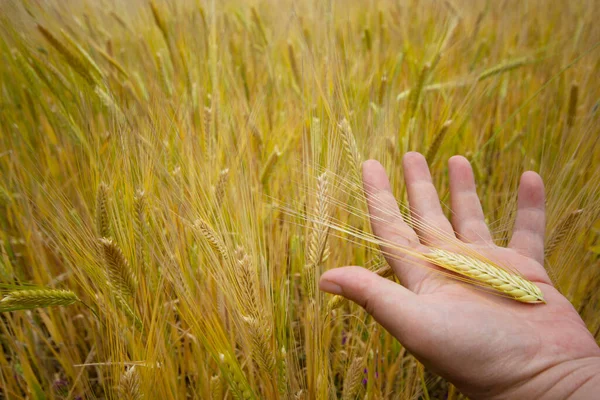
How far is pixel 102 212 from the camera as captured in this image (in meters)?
0.90

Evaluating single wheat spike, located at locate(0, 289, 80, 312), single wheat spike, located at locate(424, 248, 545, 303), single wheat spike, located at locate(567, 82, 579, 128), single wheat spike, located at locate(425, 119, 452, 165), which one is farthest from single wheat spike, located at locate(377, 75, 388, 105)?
single wheat spike, located at locate(0, 289, 80, 312)

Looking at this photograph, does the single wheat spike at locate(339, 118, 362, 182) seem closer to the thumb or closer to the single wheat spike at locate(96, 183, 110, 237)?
the thumb

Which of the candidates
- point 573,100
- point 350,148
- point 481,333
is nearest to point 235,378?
point 481,333

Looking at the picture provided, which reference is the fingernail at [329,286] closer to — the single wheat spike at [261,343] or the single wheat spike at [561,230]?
the single wheat spike at [261,343]

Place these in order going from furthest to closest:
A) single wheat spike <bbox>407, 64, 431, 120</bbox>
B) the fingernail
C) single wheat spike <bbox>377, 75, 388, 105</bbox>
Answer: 1. single wheat spike <bbox>377, 75, 388, 105</bbox>
2. single wheat spike <bbox>407, 64, 431, 120</bbox>
3. the fingernail

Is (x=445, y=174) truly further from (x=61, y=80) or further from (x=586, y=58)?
(x=61, y=80)

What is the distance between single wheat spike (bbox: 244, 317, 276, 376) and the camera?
810mm

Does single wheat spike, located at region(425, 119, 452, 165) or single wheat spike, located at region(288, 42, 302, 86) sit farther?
single wheat spike, located at region(288, 42, 302, 86)

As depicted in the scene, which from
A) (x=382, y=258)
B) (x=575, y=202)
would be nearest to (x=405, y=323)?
(x=382, y=258)

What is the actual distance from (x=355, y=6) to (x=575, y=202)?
302 centimetres

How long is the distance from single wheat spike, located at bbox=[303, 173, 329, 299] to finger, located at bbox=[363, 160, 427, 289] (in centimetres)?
15

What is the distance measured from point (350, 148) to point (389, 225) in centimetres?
27

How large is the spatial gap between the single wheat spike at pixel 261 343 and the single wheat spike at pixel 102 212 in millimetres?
395

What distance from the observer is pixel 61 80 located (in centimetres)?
152
